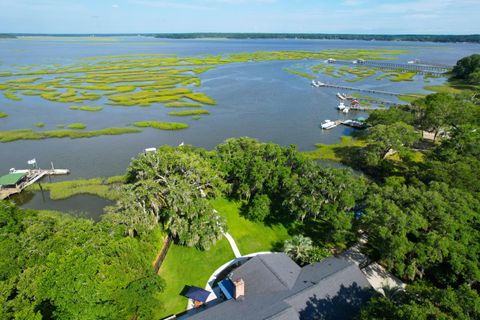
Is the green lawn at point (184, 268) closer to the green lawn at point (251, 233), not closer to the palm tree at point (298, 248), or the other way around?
the green lawn at point (251, 233)

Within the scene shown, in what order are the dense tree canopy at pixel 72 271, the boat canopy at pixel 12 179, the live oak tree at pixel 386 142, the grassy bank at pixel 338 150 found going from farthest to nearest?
the grassy bank at pixel 338 150
the live oak tree at pixel 386 142
the boat canopy at pixel 12 179
the dense tree canopy at pixel 72 271

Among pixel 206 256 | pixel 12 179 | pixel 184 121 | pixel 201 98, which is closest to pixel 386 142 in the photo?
pixel 206 256

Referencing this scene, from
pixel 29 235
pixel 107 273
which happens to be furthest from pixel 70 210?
pixel 107 273

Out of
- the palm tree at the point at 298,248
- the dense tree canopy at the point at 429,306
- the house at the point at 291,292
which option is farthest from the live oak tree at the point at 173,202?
the dense tree canopy at the point at 429,306

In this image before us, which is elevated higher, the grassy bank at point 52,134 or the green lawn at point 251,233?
the grassy bank at point 52,134

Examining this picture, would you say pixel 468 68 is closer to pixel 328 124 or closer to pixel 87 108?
pixel 328 124

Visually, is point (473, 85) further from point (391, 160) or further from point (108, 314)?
point (108, 314)
